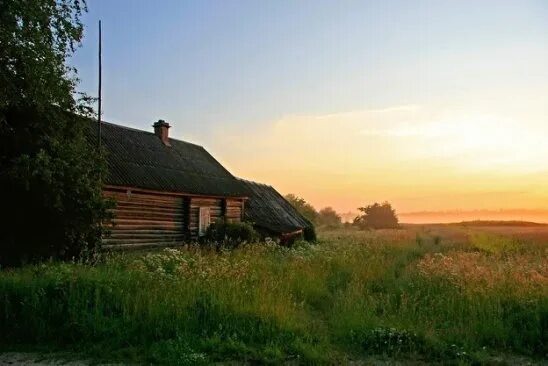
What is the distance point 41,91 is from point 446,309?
1189 centimetres

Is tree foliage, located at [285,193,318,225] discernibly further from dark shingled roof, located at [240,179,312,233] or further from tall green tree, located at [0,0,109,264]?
tall green tree, located at [0,0,109,264]

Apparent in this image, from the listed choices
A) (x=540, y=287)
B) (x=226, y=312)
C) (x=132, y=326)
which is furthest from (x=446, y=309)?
(x=132, y=326)

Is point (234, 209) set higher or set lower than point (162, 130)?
lower

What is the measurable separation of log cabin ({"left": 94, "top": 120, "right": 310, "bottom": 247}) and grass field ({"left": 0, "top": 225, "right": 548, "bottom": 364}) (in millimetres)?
7945

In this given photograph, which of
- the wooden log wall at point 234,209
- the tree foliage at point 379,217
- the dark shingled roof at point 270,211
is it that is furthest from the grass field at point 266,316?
the tree foliage at point 379,217

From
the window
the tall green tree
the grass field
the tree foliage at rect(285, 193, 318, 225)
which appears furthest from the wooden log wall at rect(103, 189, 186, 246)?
the tree foliage at rect(285, 193, 318, 225)

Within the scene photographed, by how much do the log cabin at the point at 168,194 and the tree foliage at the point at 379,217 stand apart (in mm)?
54637

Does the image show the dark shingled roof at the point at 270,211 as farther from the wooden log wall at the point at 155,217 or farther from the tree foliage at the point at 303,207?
the tree foliage at the point at 303,207

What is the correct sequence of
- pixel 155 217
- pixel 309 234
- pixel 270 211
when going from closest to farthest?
pixel 155 217 → pixel 270 211 → pixel 309 234

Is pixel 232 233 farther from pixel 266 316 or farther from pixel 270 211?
pixel 266 316

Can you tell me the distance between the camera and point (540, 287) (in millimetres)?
8828

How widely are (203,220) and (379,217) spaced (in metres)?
64.0

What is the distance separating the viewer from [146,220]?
21.5 m

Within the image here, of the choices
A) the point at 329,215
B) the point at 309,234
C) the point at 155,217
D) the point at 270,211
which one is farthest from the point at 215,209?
the point at 329,215
